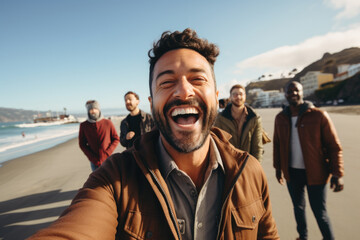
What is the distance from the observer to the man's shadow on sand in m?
3.55

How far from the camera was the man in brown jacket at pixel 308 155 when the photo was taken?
2.45m

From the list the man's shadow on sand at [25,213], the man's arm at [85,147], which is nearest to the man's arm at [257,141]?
the man's arm at [85,147]

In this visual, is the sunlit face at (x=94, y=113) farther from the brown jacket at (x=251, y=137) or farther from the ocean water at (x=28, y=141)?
the ocean water at (x=28, y=141)

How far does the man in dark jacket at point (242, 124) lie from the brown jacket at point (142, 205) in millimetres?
1901

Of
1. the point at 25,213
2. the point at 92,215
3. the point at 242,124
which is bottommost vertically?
the point at 25,213

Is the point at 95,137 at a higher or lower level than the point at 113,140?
higher

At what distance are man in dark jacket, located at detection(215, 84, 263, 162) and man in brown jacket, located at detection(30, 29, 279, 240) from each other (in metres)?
1.85

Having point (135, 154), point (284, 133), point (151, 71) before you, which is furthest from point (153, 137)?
point (284, 133)

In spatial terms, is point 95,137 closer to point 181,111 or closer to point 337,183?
point 181,111

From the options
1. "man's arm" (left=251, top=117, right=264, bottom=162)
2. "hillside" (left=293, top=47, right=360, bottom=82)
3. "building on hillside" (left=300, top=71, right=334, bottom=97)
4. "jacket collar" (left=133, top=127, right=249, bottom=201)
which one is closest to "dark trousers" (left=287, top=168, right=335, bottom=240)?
"man's arm" (left=251, top=117, right=264, bottom=162)

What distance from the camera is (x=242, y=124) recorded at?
11.2 feet

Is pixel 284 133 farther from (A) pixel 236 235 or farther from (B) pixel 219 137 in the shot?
(A) pixel 236 235

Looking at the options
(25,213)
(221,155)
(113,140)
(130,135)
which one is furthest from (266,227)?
(25,213)

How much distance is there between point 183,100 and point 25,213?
5507 mm
